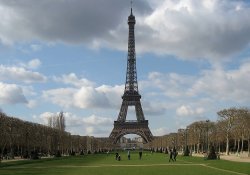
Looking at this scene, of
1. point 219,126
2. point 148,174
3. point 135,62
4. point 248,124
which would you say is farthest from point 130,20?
point 148,174

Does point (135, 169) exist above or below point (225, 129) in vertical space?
below

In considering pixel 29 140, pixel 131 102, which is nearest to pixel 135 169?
pixel 29 140

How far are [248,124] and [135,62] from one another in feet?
283

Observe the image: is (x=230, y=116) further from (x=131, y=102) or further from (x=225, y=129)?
(x=131, y=102)

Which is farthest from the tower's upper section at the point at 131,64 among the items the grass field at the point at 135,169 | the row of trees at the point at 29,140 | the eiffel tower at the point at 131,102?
the grass field at the point at 135,169

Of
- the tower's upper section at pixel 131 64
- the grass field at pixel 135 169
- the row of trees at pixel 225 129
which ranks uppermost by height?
the tower's upper section at pixel 131 64

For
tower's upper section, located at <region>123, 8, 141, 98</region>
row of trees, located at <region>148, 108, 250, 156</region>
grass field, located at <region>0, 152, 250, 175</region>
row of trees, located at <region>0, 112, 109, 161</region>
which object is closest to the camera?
grass field, located at <region>0, 152, 250, 175</region>

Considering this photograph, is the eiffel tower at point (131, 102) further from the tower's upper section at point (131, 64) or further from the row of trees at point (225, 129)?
the row of trees at point (225, 129)

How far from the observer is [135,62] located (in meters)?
164

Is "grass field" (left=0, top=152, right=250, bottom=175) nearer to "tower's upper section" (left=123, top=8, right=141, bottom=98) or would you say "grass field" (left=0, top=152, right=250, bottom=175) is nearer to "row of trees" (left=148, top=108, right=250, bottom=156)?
"row of trees" (left=148, top=108, right=250, bottom=156)

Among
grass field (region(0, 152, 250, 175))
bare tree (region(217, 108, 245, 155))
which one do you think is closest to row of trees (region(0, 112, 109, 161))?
grass field (region(0, 152, 250, 175))

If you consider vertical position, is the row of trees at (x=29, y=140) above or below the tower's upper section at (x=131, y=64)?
below

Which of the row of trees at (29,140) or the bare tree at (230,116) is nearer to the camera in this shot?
the row of trees at (29,140)

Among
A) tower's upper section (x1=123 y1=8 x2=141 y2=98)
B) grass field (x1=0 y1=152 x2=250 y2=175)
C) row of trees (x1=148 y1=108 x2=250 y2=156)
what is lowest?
grass field (x1=0 y1=152 x2=250 y2=175)
